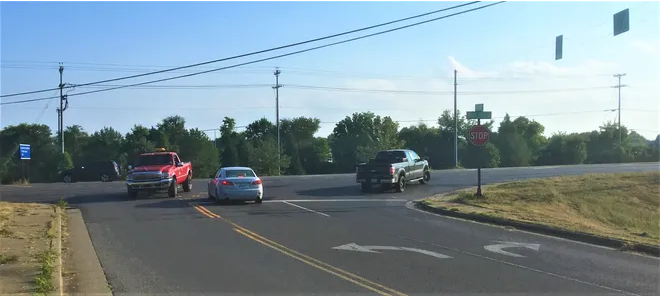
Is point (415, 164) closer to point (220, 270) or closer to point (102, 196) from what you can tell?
point (102, 196)

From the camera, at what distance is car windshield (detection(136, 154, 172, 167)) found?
2505cm

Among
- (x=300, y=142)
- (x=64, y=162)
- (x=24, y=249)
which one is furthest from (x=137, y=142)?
(x=24, y=249)

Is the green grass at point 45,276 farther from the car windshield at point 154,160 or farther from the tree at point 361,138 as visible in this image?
the tree at point 361,138

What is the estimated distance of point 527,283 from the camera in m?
8.65

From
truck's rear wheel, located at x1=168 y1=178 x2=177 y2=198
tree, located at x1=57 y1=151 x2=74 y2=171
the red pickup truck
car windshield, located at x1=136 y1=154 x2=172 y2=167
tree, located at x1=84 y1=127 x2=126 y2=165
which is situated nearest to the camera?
the red pickup truck

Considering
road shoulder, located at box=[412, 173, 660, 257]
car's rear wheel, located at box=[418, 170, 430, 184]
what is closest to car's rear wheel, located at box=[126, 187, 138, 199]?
road shoulder, located at box=[412, 173, 660, 257]

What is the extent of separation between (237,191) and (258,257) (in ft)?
34.7

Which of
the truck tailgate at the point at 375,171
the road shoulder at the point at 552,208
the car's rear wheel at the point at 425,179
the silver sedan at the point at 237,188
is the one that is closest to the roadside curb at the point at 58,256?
the silver sedan at the point at 237,188

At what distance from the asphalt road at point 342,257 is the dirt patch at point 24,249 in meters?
0.99

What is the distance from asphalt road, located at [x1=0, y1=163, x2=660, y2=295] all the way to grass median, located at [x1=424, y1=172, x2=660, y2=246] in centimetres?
308

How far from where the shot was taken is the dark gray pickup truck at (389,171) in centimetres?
2675

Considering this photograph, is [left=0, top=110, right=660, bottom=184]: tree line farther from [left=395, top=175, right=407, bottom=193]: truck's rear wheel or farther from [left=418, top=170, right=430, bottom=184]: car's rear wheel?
[left=395, top=175, right=407, bottom=193]: truck's rear wheel

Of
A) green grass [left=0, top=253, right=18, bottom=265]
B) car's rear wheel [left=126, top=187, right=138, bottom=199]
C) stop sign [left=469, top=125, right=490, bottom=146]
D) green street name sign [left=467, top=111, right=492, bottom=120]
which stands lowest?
green grass [left=0, top=253, right=18, bottom=265]
